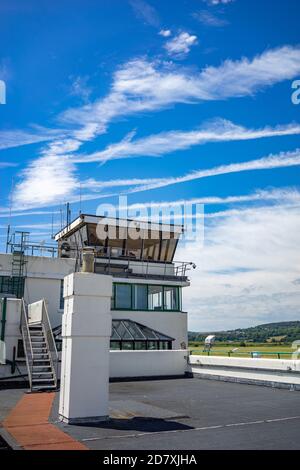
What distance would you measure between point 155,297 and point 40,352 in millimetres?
10838

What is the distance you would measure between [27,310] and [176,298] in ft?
32.4

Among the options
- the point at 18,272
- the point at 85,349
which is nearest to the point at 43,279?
the point at 18,272

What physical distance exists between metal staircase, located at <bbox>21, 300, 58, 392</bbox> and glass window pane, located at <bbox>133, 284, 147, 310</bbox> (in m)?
7.30

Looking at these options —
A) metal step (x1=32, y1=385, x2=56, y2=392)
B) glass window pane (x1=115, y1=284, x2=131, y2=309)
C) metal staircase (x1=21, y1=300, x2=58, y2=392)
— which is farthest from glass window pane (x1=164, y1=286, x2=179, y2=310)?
metal step (x1=32, y1=385, x2=56, y2=392)

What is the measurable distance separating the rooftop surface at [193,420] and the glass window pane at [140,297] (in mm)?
11018

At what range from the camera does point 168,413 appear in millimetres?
10578

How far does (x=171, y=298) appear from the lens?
28.1 metres

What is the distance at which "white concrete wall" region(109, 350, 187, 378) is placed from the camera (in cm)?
1998

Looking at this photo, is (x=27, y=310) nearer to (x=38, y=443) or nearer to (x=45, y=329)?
(x=45, y=329)

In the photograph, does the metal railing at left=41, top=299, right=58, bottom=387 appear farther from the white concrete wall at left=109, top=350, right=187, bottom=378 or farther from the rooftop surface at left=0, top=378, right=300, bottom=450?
the rooftop surface at left=0, top=378, right=300, bottom=450

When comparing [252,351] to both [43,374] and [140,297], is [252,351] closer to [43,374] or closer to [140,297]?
[43,374]

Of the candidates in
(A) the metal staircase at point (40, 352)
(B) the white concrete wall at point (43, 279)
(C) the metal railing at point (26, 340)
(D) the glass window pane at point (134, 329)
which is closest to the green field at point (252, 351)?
(D) the glass window pane at point (134, 329)

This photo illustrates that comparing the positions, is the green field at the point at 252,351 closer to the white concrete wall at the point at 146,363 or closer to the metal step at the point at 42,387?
the white concrete wall at the point at 146,363
